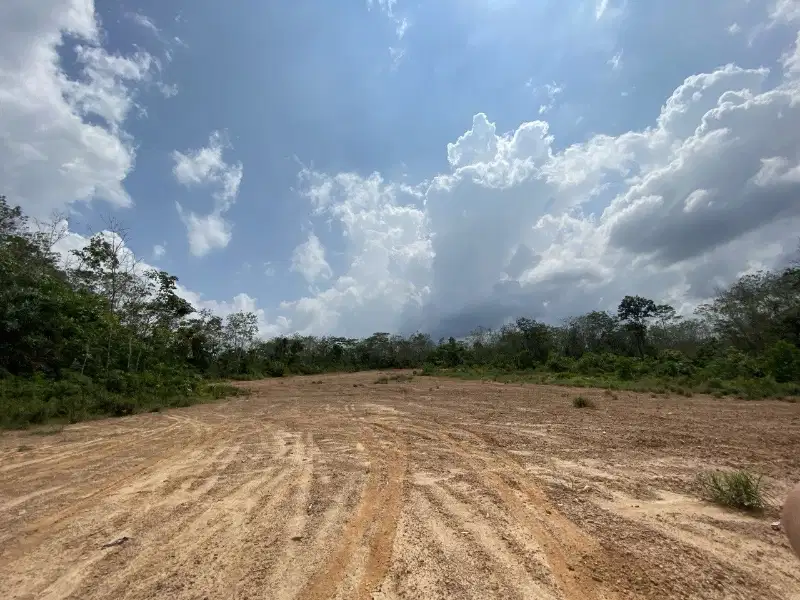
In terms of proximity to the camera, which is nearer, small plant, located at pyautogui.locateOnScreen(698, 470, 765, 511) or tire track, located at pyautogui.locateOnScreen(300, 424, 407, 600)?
tire track, located at pyautogui.locateOnScreen(300, 424, 407, 600)

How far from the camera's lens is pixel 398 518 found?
12.8 ft

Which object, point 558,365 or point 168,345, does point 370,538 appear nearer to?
point 168,345

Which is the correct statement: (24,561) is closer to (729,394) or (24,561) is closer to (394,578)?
(394,578)

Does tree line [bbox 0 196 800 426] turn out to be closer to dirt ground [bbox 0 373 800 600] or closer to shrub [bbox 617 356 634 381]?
shrub [bbox 617 356 634 381]

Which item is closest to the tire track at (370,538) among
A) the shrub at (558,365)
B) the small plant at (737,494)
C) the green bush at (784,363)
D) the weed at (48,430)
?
the small plant at (737,494)

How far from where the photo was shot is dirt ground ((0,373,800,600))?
9.45 feet

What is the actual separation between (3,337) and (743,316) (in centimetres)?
4586

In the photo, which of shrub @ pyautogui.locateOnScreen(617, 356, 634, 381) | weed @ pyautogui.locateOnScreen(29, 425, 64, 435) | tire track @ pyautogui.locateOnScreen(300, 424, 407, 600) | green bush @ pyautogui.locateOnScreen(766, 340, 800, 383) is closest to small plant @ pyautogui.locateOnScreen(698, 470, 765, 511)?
tire track @ pyautogui.locateOnScreen(300, 424, 407, 600)

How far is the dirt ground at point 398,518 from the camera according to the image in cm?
288

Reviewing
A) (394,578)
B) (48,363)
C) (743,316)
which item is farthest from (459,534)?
(743,316)

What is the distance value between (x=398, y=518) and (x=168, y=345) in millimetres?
26063

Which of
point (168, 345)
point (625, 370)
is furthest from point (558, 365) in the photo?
point (168, 345)

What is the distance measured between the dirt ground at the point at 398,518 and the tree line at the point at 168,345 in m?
8.24

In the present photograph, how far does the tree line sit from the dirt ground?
325 inches
